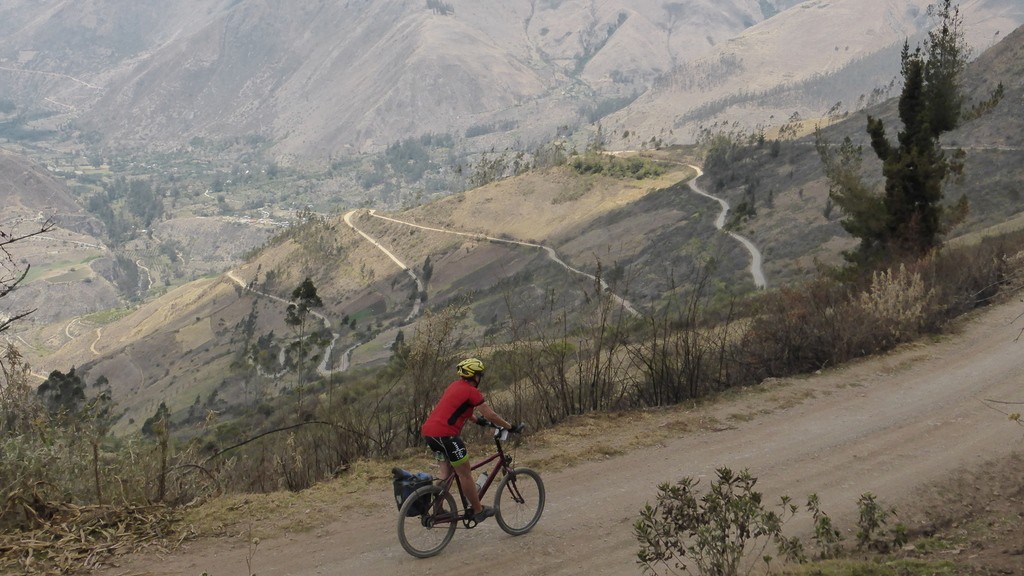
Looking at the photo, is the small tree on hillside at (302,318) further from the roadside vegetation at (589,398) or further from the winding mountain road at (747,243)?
the winding mountain road at (747,243)

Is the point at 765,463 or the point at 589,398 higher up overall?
the point at 589,398

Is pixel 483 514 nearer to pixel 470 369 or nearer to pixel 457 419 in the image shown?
pixel 457 419

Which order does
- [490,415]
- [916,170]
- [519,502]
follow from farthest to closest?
[916,170] < [519,502] < [490,415]

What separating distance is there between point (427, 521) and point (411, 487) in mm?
400

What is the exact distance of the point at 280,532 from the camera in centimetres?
871

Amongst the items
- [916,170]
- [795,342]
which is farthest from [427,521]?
[916,170]

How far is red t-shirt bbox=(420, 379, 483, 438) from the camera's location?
26.6 ft

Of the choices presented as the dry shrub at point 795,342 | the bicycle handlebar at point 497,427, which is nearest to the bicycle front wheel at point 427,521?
the bicycle handlebar at point 497,427

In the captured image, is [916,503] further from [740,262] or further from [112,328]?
[112,328]

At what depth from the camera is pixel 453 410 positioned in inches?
320

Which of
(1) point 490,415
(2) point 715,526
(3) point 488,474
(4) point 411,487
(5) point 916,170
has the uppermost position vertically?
(5) point 916,170

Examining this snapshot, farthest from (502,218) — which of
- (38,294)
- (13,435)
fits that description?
(38,294)

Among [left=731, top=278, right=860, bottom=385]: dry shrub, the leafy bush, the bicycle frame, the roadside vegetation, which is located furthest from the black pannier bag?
[left=731, top=278, right=860, bottom=385]: dry shrub

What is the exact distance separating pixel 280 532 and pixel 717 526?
480cm
